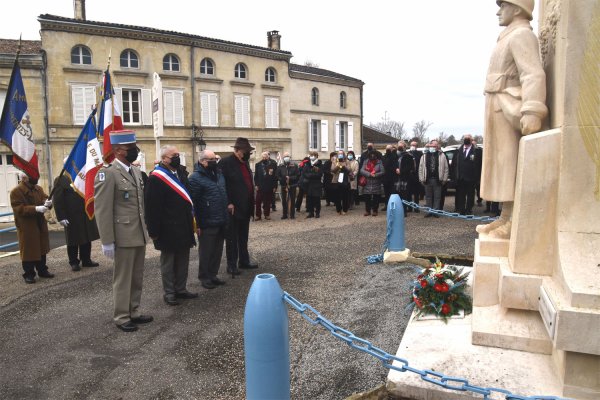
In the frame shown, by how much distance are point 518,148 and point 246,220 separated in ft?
13.8

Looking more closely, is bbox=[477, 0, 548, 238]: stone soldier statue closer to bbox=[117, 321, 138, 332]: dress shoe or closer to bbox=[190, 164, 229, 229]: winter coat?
bbox=[190, 164, 229, 229]: winter coat

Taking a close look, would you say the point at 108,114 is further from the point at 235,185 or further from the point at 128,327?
the point at 128,327

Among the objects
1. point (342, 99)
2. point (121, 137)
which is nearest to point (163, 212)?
point (121, 137)

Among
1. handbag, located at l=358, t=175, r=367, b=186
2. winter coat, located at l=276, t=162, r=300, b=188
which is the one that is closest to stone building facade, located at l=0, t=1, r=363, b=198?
winter coat, located at l=276, t=162, r=300, b=188

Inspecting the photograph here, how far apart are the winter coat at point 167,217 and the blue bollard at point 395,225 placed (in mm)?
2861

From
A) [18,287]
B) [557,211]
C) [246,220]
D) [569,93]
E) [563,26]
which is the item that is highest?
[563,26]

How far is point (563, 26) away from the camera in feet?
10.1

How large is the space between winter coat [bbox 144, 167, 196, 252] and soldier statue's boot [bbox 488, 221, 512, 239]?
3.48 meters

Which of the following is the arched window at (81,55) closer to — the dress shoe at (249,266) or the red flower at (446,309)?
Result: the dress shoe at (249,266)

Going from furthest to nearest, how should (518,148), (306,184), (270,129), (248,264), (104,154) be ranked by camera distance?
(270,129) < (306,184) < (248,264) < (104,154) < (518,148)

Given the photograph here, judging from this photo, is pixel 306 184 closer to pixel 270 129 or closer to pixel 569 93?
pixel 569 93

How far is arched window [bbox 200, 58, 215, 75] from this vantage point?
25.1 m

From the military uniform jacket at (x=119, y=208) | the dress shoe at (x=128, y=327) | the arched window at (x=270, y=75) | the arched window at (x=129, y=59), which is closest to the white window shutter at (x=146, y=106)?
the arched window at (x=129, y=59)

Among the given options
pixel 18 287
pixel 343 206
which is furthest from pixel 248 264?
pixel 343 206
